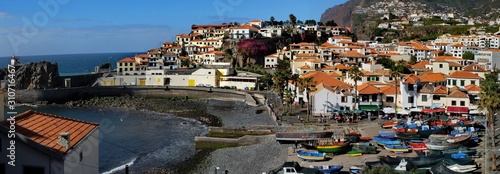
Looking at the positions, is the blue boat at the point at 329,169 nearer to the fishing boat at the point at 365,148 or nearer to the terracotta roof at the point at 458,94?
the fishing boat at the point at 365,148

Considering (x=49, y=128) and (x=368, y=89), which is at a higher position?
(x=368, y=89)

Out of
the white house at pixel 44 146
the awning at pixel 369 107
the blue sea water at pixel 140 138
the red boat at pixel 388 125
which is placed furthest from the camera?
the awning at pixel 369 107

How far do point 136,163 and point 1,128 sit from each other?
21.8m

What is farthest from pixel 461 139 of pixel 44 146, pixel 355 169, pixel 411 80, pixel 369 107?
pixel 44 146

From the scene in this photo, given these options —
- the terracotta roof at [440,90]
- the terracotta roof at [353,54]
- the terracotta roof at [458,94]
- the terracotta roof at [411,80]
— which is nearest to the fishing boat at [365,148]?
the terracotta roof at [411,80]

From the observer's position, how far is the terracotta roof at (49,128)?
41.8ft

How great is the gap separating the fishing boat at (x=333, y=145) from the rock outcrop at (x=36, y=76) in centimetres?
5934

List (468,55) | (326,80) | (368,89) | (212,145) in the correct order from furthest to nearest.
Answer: (468,55)
(326,80)
(368,89)
(212,145)

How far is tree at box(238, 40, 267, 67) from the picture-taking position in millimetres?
89125

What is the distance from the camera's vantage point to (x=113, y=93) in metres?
72.9

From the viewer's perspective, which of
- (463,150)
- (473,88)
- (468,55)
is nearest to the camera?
(463,150)

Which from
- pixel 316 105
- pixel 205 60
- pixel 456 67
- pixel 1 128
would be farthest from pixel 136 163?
pixel 205 60

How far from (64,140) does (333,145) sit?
19.6 m

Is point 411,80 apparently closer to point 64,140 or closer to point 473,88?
point 473,88
